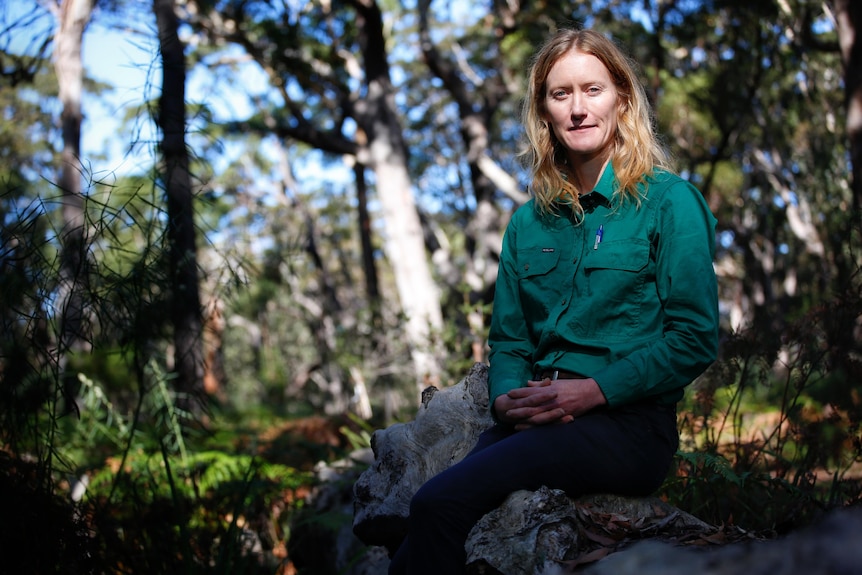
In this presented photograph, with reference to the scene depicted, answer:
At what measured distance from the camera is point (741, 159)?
76.4 feet

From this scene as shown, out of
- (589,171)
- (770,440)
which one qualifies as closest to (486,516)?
(589,171)

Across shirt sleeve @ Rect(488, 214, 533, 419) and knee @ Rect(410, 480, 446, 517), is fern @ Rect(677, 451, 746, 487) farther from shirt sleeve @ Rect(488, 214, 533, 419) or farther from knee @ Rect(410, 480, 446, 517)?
knee @ Rect(410, 480, 446, 517)

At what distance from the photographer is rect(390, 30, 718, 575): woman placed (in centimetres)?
229

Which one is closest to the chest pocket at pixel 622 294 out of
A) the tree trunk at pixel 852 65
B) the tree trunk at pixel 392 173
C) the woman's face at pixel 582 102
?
the woman's face at pixel 582 102

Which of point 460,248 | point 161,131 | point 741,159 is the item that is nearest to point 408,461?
point 161,131

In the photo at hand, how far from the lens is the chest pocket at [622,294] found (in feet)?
8.05

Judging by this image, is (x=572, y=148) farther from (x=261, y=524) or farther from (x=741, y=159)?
(x=741, y=159)

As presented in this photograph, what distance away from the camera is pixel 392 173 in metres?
12.2

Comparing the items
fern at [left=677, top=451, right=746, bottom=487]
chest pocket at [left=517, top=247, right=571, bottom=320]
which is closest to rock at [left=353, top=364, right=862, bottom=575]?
fern at [left=677, top=451, right=746, bottom=487]

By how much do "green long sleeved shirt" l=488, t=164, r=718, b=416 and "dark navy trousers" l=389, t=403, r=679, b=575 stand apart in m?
0.10

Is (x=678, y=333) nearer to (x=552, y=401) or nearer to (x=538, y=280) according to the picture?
(x=552, y=401)

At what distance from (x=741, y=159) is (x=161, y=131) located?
21940 millimetres

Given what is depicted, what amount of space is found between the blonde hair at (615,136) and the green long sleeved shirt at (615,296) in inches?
1.9

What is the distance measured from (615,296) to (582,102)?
0.68 metres
